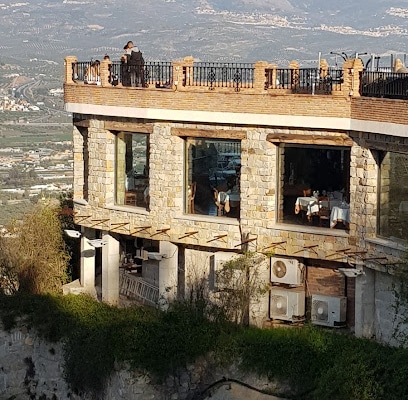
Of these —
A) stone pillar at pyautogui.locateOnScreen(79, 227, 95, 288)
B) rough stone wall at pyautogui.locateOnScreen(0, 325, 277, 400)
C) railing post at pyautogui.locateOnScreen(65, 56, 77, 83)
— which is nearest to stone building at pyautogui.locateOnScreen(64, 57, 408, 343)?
railing post at pyautogui.locateOnScreen(65, 56, 77, 83)

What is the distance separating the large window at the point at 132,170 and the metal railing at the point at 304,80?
3.62m

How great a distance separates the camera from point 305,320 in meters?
27.6

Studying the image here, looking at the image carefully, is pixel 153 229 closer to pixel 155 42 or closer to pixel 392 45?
pixel 392 45

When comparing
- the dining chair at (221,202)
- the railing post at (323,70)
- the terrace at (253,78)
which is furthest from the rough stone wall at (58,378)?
the railing post at (323,70)

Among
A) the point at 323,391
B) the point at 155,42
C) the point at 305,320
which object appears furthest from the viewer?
the point at 155,42

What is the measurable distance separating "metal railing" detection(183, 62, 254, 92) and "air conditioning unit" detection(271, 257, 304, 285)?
13.9ft

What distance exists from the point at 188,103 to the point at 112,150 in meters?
3.10

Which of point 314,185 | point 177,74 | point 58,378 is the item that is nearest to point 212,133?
point 177,74

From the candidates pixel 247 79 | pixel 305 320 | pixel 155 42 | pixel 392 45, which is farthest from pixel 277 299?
pixel 155 42

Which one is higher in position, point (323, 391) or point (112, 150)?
point (112, 150)

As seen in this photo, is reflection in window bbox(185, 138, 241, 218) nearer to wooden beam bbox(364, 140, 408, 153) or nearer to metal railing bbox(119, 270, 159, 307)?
metal railing bbox(119, 270, 159, 307)

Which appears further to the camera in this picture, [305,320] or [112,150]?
[112,150]

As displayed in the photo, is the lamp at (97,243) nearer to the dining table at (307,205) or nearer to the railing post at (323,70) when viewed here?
the dining table at (307,205)

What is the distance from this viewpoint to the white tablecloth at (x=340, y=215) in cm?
2666
